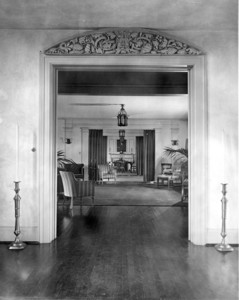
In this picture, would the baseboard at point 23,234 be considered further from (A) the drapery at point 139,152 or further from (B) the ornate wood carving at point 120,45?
(A) the drapery at point 139,152

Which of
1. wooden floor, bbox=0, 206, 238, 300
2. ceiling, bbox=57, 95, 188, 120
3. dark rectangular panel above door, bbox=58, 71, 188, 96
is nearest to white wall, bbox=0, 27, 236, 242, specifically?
wooden floor, bbox=0, 206, 238, 300

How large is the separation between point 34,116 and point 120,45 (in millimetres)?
1375

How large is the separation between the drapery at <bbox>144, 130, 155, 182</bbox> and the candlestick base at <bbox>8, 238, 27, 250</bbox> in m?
9.24

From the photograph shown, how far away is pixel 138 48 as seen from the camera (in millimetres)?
3568

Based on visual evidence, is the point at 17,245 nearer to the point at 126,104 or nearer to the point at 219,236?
the point at 219,236

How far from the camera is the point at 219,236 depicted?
11.6ft

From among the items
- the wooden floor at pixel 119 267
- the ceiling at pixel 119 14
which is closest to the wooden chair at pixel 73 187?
the wooden floor at pixel 119 267

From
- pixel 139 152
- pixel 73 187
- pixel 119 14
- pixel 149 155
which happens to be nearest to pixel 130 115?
pixel 149 155

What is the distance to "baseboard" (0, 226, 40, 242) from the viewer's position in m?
3.54

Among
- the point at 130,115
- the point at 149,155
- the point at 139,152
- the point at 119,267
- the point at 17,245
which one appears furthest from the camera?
the point at 139,152

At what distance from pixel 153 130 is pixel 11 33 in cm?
950

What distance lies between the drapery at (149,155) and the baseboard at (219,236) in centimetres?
878

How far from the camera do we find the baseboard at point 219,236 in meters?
3.54

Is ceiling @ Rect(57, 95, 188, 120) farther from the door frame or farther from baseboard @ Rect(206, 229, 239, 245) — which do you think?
baseboard @ Rect(206, 229, 239, 245)
